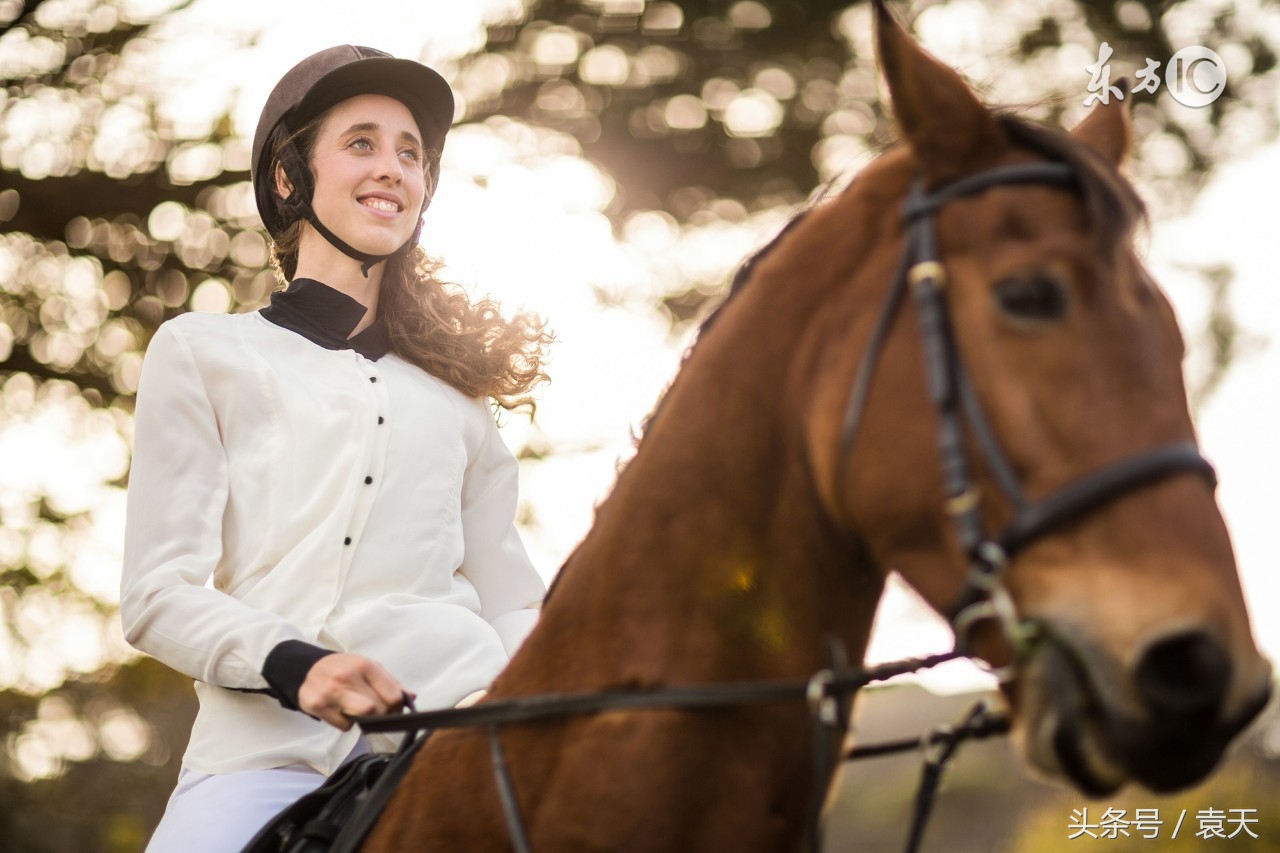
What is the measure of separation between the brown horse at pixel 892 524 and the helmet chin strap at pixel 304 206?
129cm

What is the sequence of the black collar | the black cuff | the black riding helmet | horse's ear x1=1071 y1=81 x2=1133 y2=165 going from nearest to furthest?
1. horse's ear x1=1071 y1=81 x2=1133 y2=165
2. the black cuff
3. the black collar
4. the black riding helmet

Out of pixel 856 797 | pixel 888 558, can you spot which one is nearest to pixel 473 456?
pixel 888 558

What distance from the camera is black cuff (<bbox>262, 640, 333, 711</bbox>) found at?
97.3 inches

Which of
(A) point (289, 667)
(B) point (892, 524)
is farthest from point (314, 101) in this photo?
(B) point (892, 524)

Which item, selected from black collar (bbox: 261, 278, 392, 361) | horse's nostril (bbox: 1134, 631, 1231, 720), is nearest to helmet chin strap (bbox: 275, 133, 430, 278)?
black collar (bbox: 261, 278, 392, 361)

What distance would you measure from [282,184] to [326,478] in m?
0.95

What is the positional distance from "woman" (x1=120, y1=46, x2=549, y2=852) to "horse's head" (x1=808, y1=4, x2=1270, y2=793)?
3.74 ft

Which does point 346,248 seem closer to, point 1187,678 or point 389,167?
point 389,167

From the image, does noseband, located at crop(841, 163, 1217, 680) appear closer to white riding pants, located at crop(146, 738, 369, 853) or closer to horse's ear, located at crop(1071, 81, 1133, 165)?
horse's ear, located at crop(1071, 81, 1133, 165)

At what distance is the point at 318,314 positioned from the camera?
3160 millimetres

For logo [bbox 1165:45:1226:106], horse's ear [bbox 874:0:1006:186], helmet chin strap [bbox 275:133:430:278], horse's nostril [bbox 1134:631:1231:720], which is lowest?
logo [bbox 1165:45:1226:106]

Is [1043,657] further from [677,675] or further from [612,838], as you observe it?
[612,838]

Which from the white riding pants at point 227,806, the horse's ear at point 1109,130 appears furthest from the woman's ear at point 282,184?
the horse's ear at point 1109,130

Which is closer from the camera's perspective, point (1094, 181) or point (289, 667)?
point (1094, 181)
